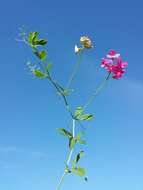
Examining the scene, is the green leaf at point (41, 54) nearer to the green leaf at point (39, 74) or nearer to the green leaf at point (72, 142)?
the green leaf at point (39, 74)

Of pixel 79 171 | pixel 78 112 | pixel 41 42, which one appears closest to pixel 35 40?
pixel 41 42

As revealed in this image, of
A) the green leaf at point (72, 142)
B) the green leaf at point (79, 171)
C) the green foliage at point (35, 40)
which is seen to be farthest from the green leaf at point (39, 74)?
the green leaf at point (79, 171)

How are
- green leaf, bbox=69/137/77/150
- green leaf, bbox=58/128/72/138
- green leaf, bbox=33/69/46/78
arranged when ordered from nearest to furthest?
green leaf, bbox=69/137/77/150 → green leaf, bbox=58/128/72/138 → green leaf, bbox=33/69/46/78

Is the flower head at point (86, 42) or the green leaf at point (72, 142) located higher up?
the flower head at point (86, 42)

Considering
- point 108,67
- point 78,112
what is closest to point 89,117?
point 78,112

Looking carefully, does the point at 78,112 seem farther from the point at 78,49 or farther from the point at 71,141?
the point at 78,49

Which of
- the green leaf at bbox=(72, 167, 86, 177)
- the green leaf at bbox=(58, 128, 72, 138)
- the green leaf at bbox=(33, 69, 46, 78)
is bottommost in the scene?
the green leaf at bbox=(72, 167, 86, 177)

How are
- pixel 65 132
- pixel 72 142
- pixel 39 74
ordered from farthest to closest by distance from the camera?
pixel 39 74, pixel 65 132, pixel 72 142

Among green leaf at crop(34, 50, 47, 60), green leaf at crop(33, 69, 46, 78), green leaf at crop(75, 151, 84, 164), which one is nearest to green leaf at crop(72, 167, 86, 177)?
green leaf at crop(75, 151, 84, 164)

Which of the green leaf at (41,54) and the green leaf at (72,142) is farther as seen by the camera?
the green leaf at (41,54)

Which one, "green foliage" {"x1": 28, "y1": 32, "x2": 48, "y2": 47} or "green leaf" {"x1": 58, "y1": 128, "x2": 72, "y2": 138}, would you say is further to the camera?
"green foliage" {"x1": 28, "y1": 32, "x2": 48, "y2": 47}

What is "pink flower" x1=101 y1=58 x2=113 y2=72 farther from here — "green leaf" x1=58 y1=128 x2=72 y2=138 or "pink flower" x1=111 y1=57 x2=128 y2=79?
"green leaf" x1=58 y1=128 x2=72 y2=138

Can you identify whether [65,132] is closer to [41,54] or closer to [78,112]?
[78,112]
